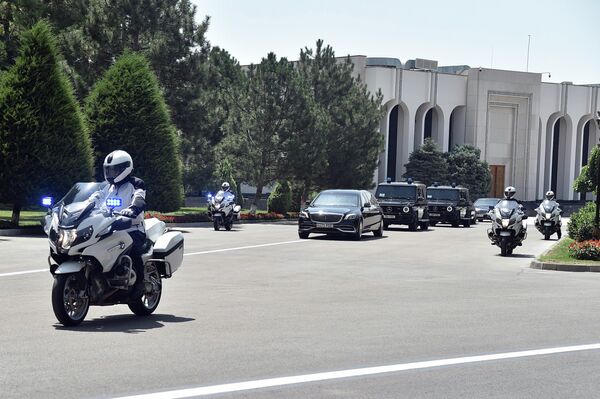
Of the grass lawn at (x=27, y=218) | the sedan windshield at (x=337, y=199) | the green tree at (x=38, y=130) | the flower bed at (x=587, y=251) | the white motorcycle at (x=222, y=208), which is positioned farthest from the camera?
the grass lawn at (x=27, y=218)

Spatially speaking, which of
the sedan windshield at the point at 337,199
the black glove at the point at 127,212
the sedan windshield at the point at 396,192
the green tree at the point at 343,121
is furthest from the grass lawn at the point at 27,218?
Answer: the black glove at the point at 127,212

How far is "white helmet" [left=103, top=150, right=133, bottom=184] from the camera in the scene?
10688 mm

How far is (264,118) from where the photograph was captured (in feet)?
165

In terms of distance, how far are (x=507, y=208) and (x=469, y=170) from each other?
52962mm

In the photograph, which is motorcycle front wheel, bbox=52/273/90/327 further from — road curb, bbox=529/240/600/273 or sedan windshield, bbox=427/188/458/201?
sedan windshield, bbox=427/188/458/201

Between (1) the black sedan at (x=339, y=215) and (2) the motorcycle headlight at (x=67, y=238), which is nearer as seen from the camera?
(2) the motorcycle headlight at (x=67, y=238)

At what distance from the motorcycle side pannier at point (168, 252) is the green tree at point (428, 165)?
63.9m

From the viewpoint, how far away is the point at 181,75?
5106cm

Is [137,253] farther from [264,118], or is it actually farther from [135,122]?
[264,118]

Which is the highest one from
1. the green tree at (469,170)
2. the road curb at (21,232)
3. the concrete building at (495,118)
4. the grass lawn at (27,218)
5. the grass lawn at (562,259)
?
the concrete building at (495,118)

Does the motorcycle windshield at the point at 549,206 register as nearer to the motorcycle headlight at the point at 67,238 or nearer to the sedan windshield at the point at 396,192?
the sedan windshield at the point at 396,192

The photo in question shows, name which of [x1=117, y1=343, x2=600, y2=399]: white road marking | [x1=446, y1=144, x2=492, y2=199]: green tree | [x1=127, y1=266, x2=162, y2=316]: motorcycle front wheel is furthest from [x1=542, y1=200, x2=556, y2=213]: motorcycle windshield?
[x1=446, y1=144, x2=492, y2=199]: green tree

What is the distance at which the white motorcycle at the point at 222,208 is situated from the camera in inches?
1363

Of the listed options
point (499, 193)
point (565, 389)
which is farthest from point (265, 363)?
point (499, 193)
